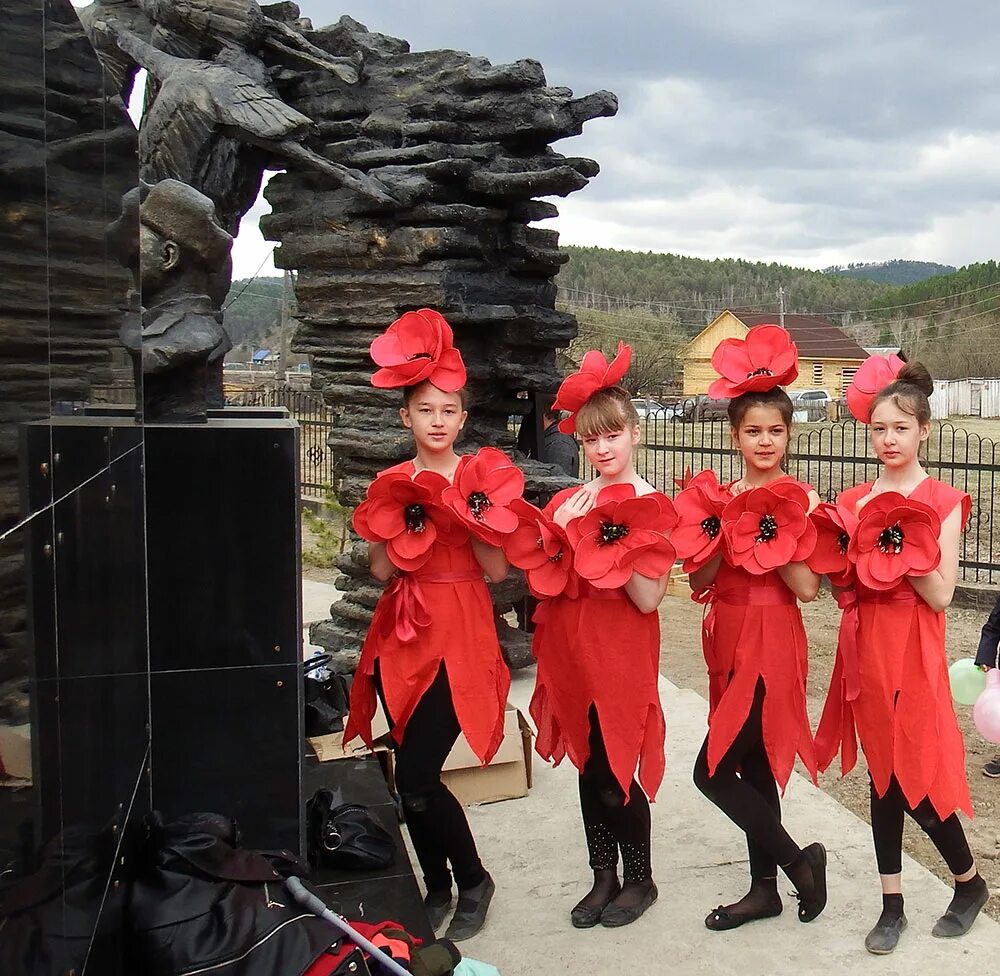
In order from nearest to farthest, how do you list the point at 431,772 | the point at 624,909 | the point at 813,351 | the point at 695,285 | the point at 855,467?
the point at 431,772 < the point at 624,909 < the point at 855,467 < the point at 813,351 < the point at 695,285

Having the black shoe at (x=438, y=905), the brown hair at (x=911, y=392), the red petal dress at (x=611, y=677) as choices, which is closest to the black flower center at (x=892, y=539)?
the brown hair at (x=911, y=392)

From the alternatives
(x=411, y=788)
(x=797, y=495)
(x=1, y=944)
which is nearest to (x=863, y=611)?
(x=797, y=495)

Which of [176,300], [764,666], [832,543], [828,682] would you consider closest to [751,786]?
[764,666]

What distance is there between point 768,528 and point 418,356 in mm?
1151

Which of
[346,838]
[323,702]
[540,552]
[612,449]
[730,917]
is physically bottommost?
[730,917]

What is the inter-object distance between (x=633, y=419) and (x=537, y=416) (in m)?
3.16

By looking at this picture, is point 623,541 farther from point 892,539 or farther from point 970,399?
point 970,399

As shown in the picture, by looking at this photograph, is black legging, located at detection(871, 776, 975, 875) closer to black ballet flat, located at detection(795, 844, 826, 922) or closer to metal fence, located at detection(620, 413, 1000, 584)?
black ballet flat, located at detection(795, 844, 826, 922)

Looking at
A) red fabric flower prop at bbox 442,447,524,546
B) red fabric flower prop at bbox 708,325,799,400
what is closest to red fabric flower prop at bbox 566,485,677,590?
red fabric flower prop at bbox 442,447,524,546

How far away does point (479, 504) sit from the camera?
304cm

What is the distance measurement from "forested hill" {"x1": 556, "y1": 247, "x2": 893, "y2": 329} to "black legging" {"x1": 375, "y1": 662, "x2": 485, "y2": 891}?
153 feet

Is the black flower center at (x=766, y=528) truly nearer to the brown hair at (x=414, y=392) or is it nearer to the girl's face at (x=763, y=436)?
the girl's face at (x=763, y=436)

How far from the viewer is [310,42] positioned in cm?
575

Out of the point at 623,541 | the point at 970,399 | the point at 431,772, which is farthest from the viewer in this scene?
the point at 970,399
